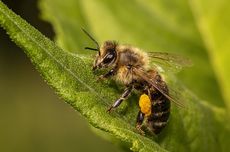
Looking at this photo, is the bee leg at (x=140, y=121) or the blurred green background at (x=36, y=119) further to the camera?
the blurred green background at (x=36, y=119)

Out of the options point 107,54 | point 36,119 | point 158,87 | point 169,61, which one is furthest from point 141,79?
point 36,119

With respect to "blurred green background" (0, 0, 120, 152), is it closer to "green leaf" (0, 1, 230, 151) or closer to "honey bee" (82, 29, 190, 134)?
"green leaf" (0, 1, 230, 151)

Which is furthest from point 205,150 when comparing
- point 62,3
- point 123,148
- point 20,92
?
point 20,92

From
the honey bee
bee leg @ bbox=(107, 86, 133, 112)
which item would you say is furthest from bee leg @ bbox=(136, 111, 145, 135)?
bee leg @ bbox=(107, 86, 133, 112)

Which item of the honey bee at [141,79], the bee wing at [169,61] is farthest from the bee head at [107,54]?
the bee wing at [169,61]

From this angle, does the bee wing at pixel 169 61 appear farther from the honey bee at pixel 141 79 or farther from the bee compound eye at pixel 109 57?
the bee compound eye at pixel 109 57

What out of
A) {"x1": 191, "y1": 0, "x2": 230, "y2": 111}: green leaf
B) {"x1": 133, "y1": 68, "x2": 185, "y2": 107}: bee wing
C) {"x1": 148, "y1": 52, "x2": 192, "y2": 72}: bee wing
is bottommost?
{"x1": 133, "y1": 68, "x2": 185, "y2": 107}: bee wing
